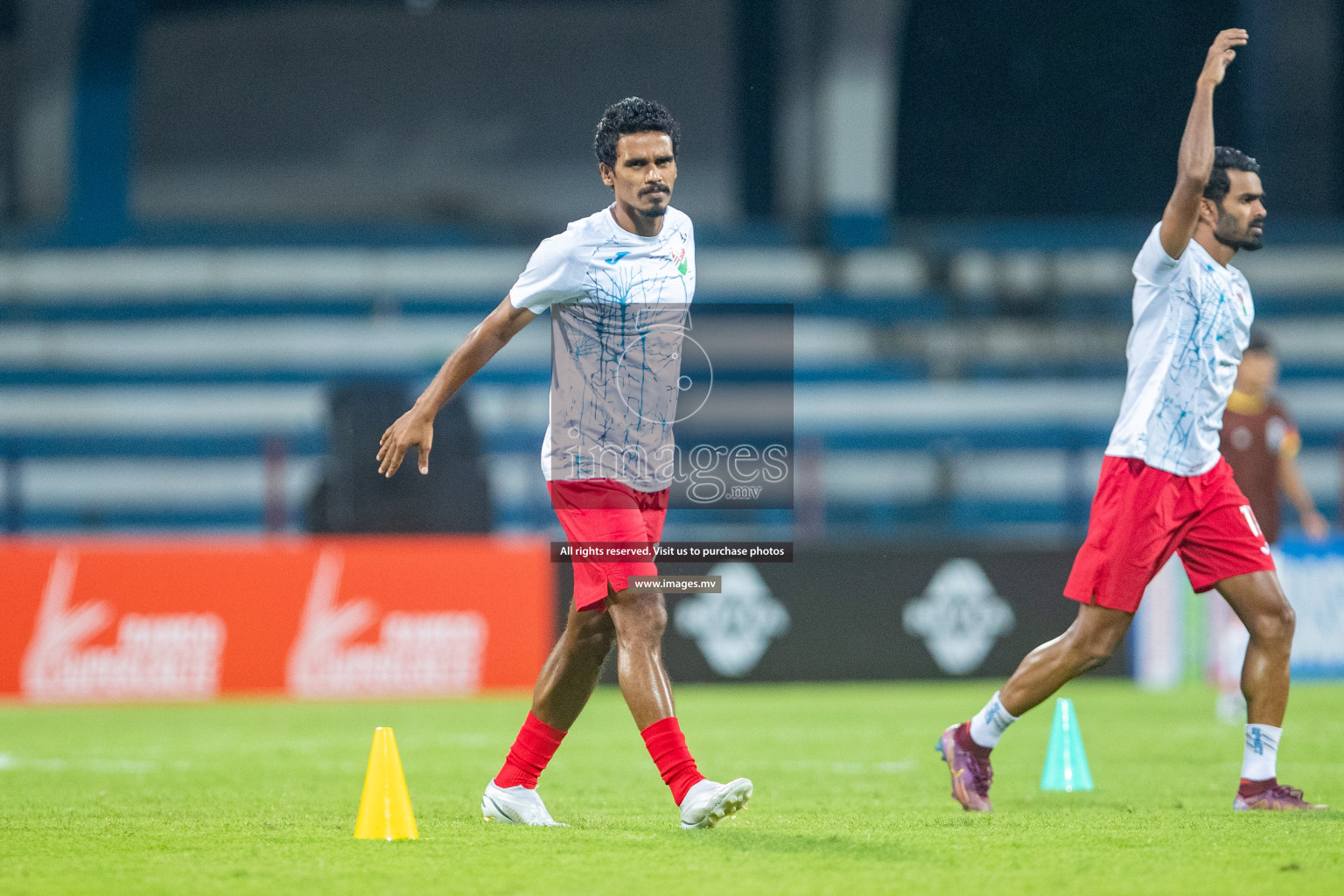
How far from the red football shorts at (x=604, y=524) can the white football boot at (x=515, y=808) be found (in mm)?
641

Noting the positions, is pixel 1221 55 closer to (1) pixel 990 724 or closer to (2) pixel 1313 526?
(1) pixel 990 724

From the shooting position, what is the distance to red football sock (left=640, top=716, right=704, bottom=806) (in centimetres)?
457

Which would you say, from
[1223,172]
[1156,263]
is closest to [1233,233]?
[1223,172]

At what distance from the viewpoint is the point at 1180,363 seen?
5.33 metres

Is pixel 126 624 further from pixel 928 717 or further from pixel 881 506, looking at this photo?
pixel 881 506

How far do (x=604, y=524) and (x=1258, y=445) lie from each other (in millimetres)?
5830

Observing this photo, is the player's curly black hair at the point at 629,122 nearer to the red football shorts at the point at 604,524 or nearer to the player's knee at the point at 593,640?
the red football shorts at the point at 604,524

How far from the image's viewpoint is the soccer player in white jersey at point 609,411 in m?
4.64

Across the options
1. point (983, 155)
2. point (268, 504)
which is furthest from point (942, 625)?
point (983, 155)

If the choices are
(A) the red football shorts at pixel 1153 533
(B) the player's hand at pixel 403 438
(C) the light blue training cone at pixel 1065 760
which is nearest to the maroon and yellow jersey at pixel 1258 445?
(C) the light blue training cone at pixel 1065 760

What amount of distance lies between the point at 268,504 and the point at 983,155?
10.0m

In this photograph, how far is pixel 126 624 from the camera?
10555mm

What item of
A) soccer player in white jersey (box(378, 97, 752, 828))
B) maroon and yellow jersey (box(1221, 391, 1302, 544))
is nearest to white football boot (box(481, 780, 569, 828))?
soccer player in white jersey (box(378, 97, 752, 828))

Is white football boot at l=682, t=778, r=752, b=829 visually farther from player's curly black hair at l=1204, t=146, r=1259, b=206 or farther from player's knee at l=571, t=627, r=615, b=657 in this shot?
player's curly black hair at l=1204, t=146, r=1259, b=206
